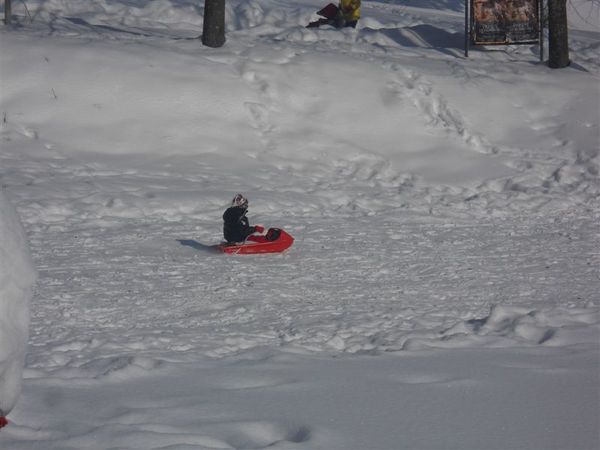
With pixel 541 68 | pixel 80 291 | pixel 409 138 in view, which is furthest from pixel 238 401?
pixel 541 68

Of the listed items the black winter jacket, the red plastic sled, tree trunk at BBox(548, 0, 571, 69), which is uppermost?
tree trunk at BBox(548, 0, 571, 69)

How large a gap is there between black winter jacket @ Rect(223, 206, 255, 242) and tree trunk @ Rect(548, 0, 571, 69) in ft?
33.0

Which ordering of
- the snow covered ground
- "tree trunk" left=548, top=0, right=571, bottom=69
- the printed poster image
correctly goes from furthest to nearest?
the printed poster image < "tree trunk" left=548, top=0, right=571, bottom=69 < the snow covered ground

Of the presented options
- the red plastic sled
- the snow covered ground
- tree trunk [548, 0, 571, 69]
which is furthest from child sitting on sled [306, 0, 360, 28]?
the red plastic sled

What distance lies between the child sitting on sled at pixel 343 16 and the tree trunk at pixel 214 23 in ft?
16.7

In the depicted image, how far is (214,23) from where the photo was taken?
671 inches

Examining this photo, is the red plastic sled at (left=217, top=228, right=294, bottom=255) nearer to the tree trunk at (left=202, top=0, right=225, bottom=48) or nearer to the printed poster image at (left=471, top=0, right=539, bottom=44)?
the tree trunk at (left=202, top=0, right=225, bottom=48)

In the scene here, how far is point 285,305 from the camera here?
809cm

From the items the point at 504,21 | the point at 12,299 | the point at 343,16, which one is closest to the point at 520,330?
the point at 12,299

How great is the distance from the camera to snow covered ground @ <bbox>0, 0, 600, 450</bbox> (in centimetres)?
452

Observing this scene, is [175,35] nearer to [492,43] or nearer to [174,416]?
[492,43]

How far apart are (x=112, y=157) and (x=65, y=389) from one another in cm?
897

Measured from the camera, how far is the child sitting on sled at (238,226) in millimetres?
9961

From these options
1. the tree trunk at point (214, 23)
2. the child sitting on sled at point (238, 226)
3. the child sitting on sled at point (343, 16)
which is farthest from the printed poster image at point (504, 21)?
the child sitting on sled at point (238, 226)
